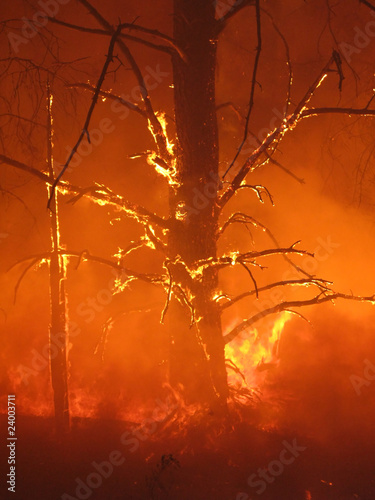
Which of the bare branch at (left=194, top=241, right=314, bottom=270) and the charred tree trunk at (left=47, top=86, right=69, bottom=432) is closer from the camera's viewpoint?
the bare branch at (left=194, top=241, right=314, bottom=270)

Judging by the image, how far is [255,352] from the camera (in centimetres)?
761

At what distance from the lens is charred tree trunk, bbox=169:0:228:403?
4.61 meters

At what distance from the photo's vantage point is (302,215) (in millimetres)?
8812

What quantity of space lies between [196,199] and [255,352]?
12.8ft

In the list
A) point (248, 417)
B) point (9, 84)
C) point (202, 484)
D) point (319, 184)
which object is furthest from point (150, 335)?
point (9, 84)

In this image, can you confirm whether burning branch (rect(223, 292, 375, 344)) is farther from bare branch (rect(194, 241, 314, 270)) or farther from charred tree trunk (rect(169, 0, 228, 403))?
bare branch (rect(194, 241, 314, 270))

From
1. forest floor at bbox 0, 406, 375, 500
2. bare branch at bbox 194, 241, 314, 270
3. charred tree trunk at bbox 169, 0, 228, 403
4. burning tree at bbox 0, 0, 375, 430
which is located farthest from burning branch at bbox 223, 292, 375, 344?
forest floor at bbox 0, 406, 375, 500

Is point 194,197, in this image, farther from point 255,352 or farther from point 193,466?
point 255,352

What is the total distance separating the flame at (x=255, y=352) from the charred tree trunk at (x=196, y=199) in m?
2.21

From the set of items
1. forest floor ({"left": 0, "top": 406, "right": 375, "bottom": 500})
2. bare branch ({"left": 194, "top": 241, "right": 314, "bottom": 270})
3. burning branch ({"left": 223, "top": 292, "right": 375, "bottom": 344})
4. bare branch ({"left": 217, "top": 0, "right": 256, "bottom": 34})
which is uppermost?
bare branch ({"left": 217, "top": 0, "right": 256, "bottom": 34})

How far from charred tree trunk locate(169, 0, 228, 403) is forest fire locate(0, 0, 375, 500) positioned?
2cm

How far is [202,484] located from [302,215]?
5.82 metres

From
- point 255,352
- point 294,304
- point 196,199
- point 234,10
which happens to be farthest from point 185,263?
point 255,352

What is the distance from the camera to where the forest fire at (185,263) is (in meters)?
4.85
